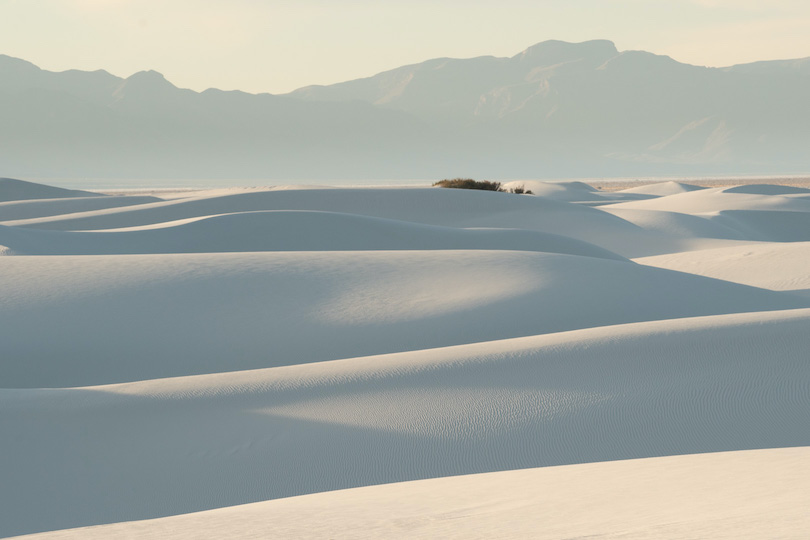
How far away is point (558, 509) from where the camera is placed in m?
3.63

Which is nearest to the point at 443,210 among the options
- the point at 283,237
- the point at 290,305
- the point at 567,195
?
the point at 283,237

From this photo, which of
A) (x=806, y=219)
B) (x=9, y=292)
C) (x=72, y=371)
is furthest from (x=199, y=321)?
(x=806, y=219)

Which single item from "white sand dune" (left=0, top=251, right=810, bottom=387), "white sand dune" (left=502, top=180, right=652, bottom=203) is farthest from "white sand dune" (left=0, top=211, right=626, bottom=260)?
"white sand dune" (left=502, top=180, right=652, bottom=203)

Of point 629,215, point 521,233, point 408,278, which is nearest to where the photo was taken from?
point 408,278

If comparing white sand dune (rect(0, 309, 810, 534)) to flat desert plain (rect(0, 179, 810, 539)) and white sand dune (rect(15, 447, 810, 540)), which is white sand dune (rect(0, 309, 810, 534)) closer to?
flat desert plain (rect(0, 179, 810, 539))

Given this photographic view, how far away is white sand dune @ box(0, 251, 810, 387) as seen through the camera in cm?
893

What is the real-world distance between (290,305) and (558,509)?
273 inches

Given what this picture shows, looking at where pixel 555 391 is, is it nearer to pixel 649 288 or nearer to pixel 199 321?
pixel 199 321

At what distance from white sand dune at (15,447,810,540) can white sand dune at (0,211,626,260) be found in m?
11.7

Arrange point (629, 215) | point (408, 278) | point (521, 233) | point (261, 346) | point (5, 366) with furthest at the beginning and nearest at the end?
point (629, 215) → point (521, 233) → point (408, 278) → point (261, 346) → point (5, 366)

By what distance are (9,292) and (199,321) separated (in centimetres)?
223

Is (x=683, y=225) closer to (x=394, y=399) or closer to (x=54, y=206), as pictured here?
(x=54, y=206)

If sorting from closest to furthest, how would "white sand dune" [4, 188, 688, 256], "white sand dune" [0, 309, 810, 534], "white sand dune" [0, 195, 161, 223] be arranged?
"white sand dune" [0, 309, 810, 534] < "white sand dune" [4, 188, 688, 256] < "white sand dune" [0, 195, 161, 223]

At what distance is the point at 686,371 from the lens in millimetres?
6988
